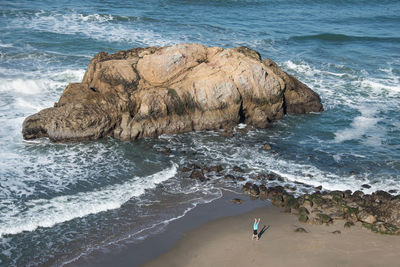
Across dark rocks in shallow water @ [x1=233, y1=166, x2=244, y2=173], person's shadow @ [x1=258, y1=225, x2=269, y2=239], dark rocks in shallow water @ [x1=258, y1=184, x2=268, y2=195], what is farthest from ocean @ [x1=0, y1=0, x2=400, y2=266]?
person's shadow @ [x1=258, y1=225, x2=269, y2=239]

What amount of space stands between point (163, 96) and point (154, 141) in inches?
114

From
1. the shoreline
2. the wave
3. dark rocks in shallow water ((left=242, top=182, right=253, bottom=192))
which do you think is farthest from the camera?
the wave

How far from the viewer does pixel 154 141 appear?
29.3 metres

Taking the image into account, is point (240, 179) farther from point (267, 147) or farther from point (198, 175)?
point (267, 147)

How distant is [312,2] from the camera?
230 ft

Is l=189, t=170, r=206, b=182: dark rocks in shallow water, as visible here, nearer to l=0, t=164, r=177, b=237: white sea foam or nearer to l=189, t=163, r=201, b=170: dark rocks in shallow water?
l=189, t=163, r=201, b=170: dark rocks in shallow water

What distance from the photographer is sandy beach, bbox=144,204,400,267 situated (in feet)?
62.4

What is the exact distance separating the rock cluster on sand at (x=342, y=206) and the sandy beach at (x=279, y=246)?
41 cm

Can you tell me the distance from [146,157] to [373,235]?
13.0m

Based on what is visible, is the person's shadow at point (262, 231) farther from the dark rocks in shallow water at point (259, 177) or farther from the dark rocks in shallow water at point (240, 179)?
the dark rocks in shallow water at point (259, 177)

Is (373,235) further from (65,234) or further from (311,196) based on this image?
(65,234)

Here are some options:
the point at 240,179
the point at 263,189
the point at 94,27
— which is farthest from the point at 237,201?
the point at 94,27

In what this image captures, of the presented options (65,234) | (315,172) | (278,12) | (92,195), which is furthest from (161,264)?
(278,12)

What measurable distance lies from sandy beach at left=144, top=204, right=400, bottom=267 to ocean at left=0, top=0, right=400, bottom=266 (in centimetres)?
191
